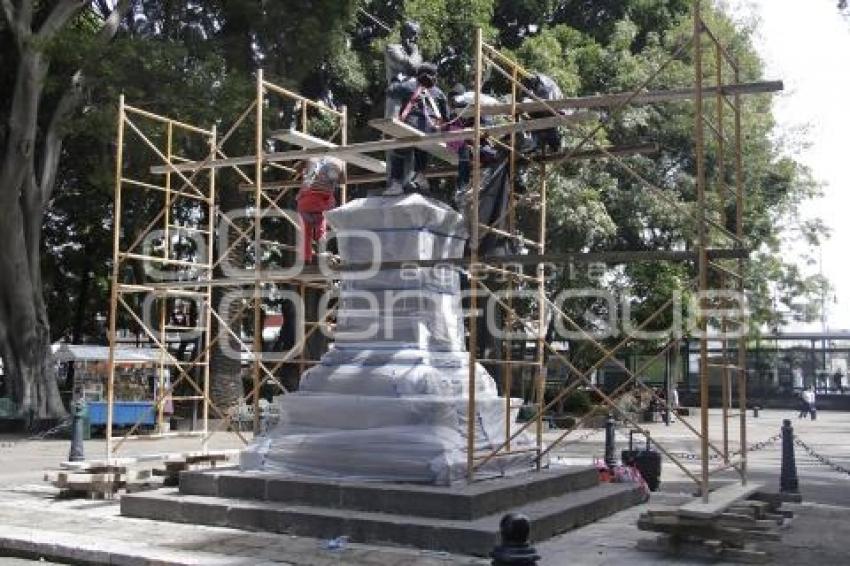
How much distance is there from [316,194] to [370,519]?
5.06 meters

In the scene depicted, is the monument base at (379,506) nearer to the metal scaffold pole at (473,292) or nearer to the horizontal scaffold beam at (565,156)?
the metal scaffold pole at (473,292)

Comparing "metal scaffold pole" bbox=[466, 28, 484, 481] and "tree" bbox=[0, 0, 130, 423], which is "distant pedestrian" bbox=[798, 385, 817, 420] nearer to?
"tree" bbox=[0, 0, 130, 423]

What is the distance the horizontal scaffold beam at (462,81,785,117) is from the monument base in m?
3.74

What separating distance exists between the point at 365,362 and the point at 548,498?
89.6 inches

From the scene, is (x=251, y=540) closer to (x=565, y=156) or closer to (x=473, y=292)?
(x=473, y=292)

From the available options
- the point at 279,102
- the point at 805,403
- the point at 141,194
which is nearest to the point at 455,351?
the point at 279,102

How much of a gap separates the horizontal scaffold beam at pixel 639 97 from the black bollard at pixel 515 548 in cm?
511

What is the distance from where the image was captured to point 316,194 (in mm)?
11539

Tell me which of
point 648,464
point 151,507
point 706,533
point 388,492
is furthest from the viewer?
point 648,464

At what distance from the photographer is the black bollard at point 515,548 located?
422cm

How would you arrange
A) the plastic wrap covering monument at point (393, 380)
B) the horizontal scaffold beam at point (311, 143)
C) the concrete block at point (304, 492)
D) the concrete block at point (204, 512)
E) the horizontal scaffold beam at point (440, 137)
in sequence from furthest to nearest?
the horizontal scaffold beam at point (311, 143) → the horizontal scaffold beam at point (440, 137) → the plastic wrap covering monument at point (393, 380) → the concrete block at point (204, 512) → the concrete block at point (304, 492)

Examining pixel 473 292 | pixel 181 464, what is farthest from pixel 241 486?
pixel 473 292

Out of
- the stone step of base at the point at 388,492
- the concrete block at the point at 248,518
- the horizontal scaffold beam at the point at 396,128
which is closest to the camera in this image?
the stone step of base at the point at 388,492

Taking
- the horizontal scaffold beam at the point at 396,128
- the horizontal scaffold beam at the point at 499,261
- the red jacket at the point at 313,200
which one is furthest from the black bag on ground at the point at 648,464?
the red jacket at the point at 313,200
